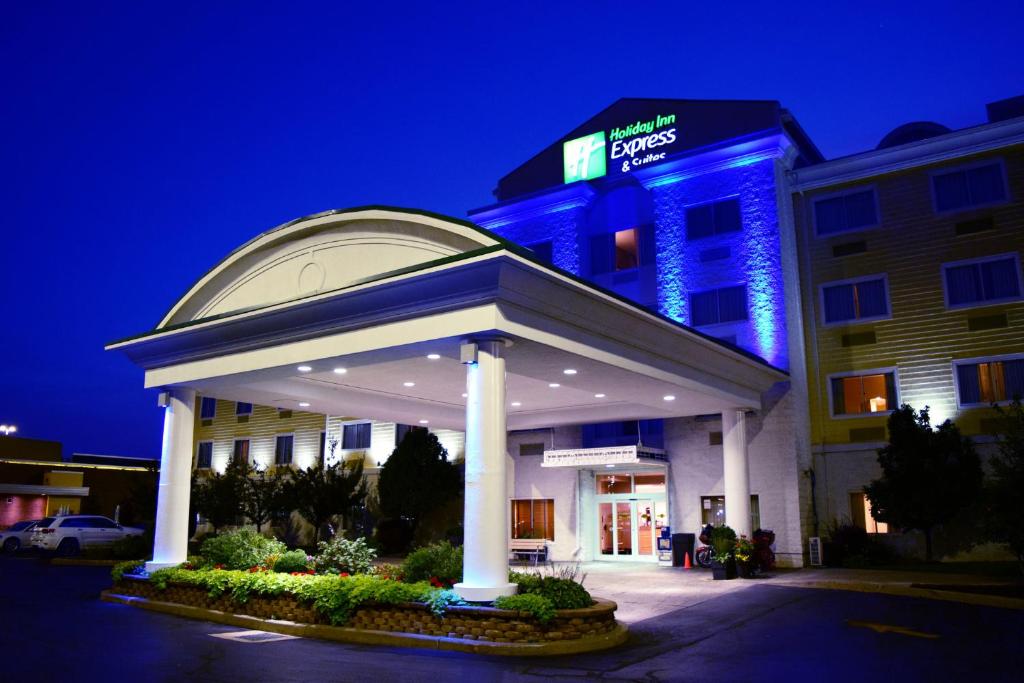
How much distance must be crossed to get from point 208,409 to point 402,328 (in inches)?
1320

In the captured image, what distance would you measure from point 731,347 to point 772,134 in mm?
9722

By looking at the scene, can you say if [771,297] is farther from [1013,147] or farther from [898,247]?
[1013,147]

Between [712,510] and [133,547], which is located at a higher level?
[712,510]

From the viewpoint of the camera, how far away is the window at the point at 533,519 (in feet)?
104

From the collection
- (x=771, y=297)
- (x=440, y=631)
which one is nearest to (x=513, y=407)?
(x=771, y=297)

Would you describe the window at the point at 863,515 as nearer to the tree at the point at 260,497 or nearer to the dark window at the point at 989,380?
the dark window at the point at 989,380

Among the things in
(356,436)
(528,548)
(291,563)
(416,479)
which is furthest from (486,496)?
(356,436)

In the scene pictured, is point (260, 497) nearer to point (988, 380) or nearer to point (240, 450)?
point (240, 450)

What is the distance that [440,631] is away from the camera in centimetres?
1340

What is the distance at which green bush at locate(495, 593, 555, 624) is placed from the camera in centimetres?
1283

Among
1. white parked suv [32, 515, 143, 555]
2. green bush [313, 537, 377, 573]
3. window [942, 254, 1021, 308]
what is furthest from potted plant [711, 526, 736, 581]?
white parked suv [32, 515, 143, 555]

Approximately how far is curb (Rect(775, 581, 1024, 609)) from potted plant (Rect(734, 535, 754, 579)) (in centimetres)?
164

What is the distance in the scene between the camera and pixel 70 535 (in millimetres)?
36344

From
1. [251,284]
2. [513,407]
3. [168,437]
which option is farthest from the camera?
[513,407]
